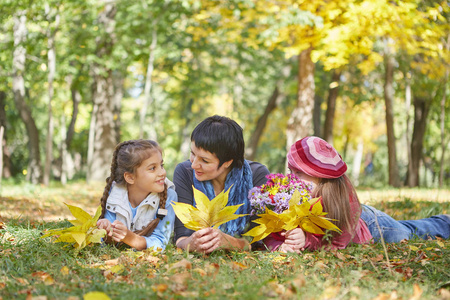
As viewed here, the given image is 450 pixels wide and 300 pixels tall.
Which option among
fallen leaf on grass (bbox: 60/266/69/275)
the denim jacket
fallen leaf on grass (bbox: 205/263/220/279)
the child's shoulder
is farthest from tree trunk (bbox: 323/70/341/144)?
fallen leaf on grass (bbox: 60/266/69/275)

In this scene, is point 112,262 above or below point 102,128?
below

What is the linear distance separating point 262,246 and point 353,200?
0.88 m

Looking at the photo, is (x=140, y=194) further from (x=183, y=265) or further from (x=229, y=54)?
(x=229, y=54)

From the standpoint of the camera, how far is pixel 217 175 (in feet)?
11.8

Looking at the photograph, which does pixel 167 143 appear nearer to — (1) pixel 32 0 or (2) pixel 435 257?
(1) pixel 32 0

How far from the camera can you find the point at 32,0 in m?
10.1

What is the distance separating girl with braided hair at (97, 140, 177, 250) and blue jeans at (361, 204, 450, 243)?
200cm

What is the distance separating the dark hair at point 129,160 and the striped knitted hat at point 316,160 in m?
1.18

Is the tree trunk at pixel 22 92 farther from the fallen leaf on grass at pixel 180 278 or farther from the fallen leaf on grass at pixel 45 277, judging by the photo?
the fallen leaf on grass at pixel 180 278

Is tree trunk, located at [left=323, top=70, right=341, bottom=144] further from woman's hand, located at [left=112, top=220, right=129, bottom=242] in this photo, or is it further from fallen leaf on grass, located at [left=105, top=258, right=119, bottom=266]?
fallen leaf on grass, located at [left=105, top=258, right=119, bottom=266]

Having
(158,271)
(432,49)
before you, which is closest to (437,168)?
(432,49)

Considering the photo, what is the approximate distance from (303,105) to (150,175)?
6.76 m

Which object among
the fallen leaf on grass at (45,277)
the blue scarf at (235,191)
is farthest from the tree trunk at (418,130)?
the fallen leaf on grass at (45,277)

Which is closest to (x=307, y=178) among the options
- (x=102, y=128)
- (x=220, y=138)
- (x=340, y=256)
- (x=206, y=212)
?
(x=340, y=256)
